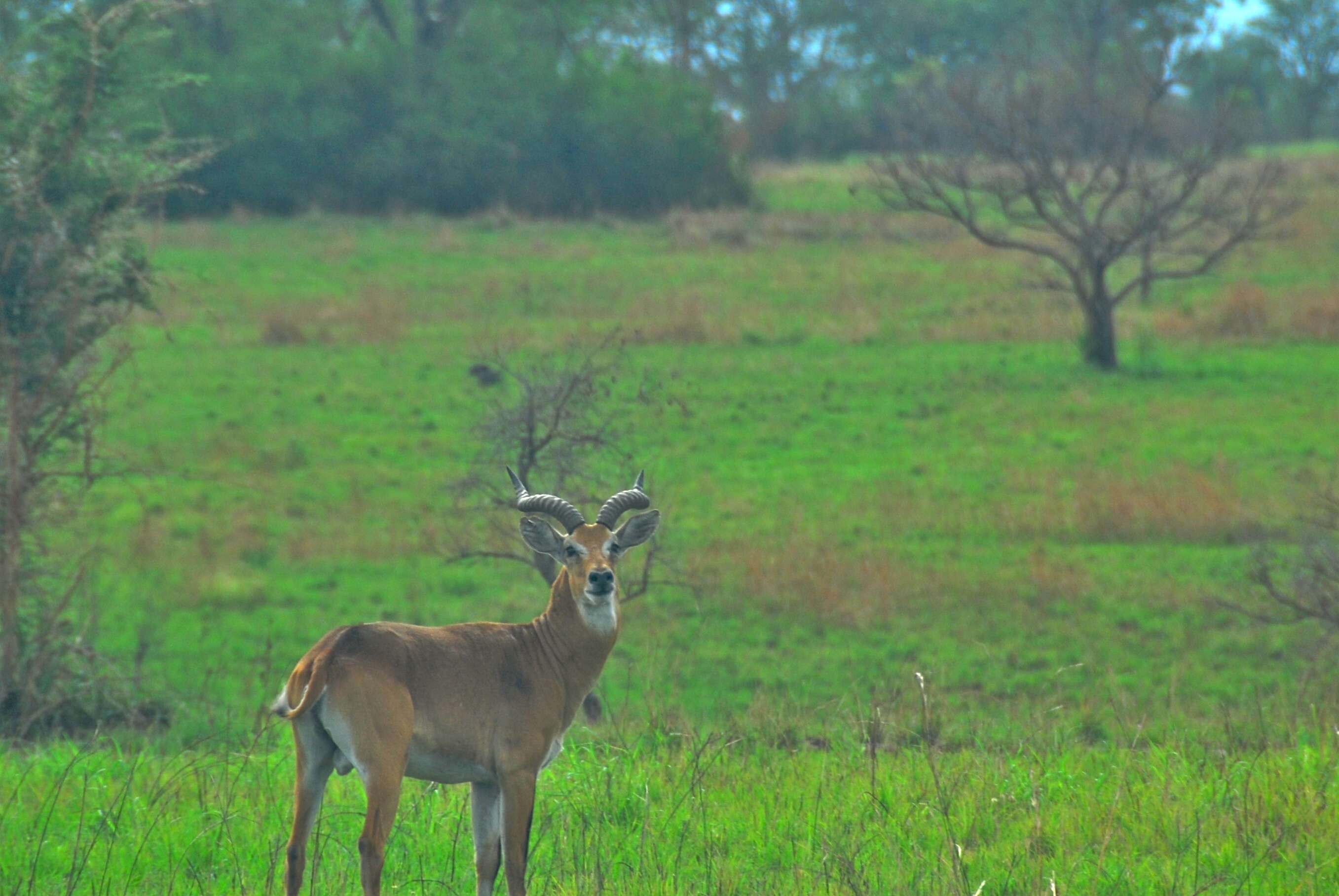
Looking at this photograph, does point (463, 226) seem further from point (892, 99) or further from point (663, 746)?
point (663, 746)

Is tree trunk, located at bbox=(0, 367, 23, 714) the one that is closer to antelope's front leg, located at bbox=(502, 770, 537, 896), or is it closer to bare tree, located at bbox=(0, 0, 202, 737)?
bare tree, located at bbox=(0, 0, 202, 737)

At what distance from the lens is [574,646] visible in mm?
6578

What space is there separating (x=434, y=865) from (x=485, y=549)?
8367 mm

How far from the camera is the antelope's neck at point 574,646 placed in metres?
6.54

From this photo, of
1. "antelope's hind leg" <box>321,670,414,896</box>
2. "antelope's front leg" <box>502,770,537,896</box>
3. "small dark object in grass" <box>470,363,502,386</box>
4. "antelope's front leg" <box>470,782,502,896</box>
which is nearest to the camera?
"antelope's hind leg" <box>321,670,414,896</box>

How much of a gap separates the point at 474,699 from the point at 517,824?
1.66 ft

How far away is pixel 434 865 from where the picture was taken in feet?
21.9

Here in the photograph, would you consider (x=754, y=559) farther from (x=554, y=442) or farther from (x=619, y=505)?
(x=619, y=505)

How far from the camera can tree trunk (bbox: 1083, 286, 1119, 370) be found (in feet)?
82.9

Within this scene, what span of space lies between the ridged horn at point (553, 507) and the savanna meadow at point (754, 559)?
4.38 feet

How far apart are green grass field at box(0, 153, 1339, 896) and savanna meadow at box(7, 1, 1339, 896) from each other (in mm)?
51

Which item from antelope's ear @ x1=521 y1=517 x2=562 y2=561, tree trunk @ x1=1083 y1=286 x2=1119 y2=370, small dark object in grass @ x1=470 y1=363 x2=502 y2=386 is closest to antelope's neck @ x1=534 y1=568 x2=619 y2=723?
antelope's ear @ x1=521 y1=517 x2=562 y2=561

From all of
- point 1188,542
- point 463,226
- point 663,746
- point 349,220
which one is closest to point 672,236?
point 463,226

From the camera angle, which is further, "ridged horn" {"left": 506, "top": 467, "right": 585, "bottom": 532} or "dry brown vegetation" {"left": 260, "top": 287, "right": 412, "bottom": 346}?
"dry brown vegetation" {"left": 260, "top": 287, "right": 412, "bottom": 346}
